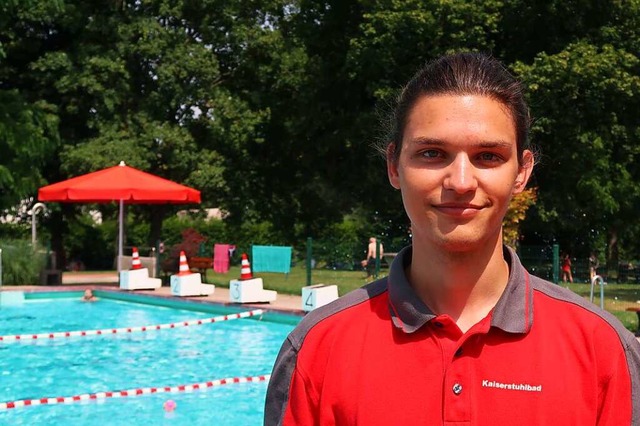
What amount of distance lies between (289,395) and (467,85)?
2.47 feet

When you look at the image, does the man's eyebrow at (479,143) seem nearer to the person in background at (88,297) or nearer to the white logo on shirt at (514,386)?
the white logo on shirt at (514,386)

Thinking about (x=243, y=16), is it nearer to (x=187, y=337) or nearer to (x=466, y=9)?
(x=466, y=9)

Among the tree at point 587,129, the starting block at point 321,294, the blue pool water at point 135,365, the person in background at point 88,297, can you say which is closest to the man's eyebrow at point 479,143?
the blue pool water at point 135,365

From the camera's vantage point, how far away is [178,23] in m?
30.9

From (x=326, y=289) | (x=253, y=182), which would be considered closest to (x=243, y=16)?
(x=253, y=182)

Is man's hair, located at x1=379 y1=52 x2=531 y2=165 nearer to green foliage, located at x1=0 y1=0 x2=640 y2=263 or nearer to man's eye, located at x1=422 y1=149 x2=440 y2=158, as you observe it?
man's eye, located at x1=422 y1=149 x2=440 y2=158

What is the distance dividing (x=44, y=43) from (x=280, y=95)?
8586 millimetres

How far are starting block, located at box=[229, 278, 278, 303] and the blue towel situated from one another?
13.2ft

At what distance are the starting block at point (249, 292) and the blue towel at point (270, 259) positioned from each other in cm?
403

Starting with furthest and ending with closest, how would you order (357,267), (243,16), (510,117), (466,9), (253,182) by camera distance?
(253,182)
(243,16)
(466,9)
(357,267)
(510,117)

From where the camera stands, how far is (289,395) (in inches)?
73.0

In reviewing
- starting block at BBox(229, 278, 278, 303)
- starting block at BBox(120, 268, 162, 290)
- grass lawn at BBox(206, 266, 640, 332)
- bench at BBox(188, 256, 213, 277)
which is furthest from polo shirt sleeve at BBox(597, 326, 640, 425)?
bench at BBox(188, 256, 213, 277)

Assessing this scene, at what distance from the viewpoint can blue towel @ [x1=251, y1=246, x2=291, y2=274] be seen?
2164 centimetres

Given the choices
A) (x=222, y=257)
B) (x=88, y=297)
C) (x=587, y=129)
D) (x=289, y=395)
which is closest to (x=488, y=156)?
(x=289, y=395)
